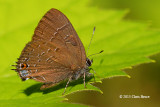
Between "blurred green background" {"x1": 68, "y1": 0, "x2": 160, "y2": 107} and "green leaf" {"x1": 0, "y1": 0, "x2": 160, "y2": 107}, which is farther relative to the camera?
"blurred green background" {"x1": 68, "y1": 0, "x2": 160, "y2": 107}

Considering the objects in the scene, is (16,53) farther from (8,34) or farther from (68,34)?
(68,34)

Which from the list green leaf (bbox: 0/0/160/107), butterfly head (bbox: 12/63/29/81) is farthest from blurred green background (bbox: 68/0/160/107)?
butterfly head (bbox: 12/63/29/81)

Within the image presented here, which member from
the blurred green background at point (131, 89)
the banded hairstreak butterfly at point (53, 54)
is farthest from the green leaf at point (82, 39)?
the blurred green background at point (131, 89)

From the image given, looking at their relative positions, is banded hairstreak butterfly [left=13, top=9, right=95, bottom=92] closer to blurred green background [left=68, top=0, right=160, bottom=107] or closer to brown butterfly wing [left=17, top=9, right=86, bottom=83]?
brown butterfly wing [left=17, top=9, right=86, bottom=83]

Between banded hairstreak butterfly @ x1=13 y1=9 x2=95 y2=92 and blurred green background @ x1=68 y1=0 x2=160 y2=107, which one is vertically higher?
banded hairstreak butterfly @ x1=13 y1=9 x2=95 y2=92

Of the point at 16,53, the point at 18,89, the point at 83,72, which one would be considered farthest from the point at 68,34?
the point at 16,53

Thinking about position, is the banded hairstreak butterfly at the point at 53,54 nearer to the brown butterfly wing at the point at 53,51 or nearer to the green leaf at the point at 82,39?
the brown butterfly wing at the point at 53,51
